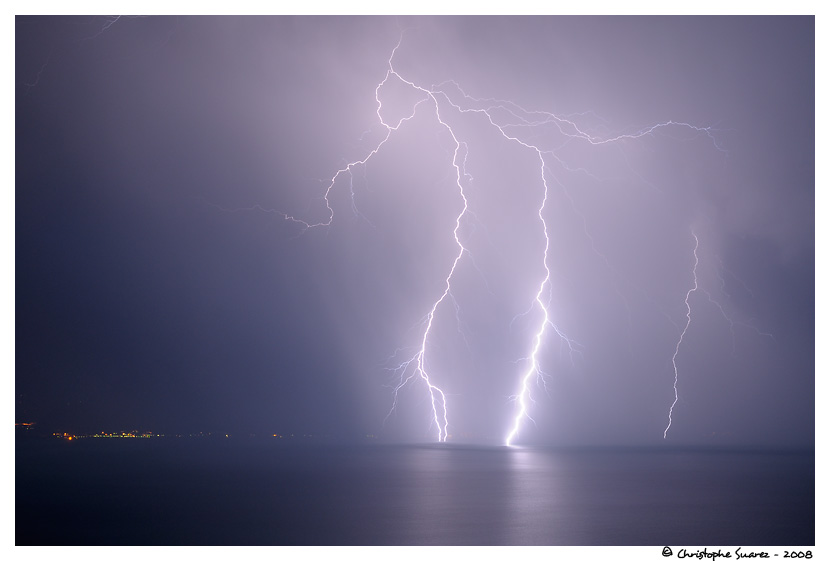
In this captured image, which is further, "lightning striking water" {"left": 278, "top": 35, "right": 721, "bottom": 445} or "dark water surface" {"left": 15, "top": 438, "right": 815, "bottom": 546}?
"lightning striking water" {"left": 278, "top": 35, "right": 721, "bottom": 445}

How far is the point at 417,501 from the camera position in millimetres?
7449

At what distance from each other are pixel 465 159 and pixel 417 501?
9484 millimetres

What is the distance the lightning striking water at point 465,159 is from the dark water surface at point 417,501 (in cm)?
364

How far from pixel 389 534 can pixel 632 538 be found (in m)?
2.18

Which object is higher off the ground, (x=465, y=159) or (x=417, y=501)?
(x=465, y=159)

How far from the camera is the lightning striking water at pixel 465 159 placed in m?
14.2

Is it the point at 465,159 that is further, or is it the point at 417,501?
the point at 465,159

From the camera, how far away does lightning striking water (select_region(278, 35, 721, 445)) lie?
14.2 meters

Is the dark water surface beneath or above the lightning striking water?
beneath

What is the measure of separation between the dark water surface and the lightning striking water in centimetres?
364

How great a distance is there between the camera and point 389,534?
575cm

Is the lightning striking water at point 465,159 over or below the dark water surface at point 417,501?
over

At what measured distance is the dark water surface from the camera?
18.7 ft
